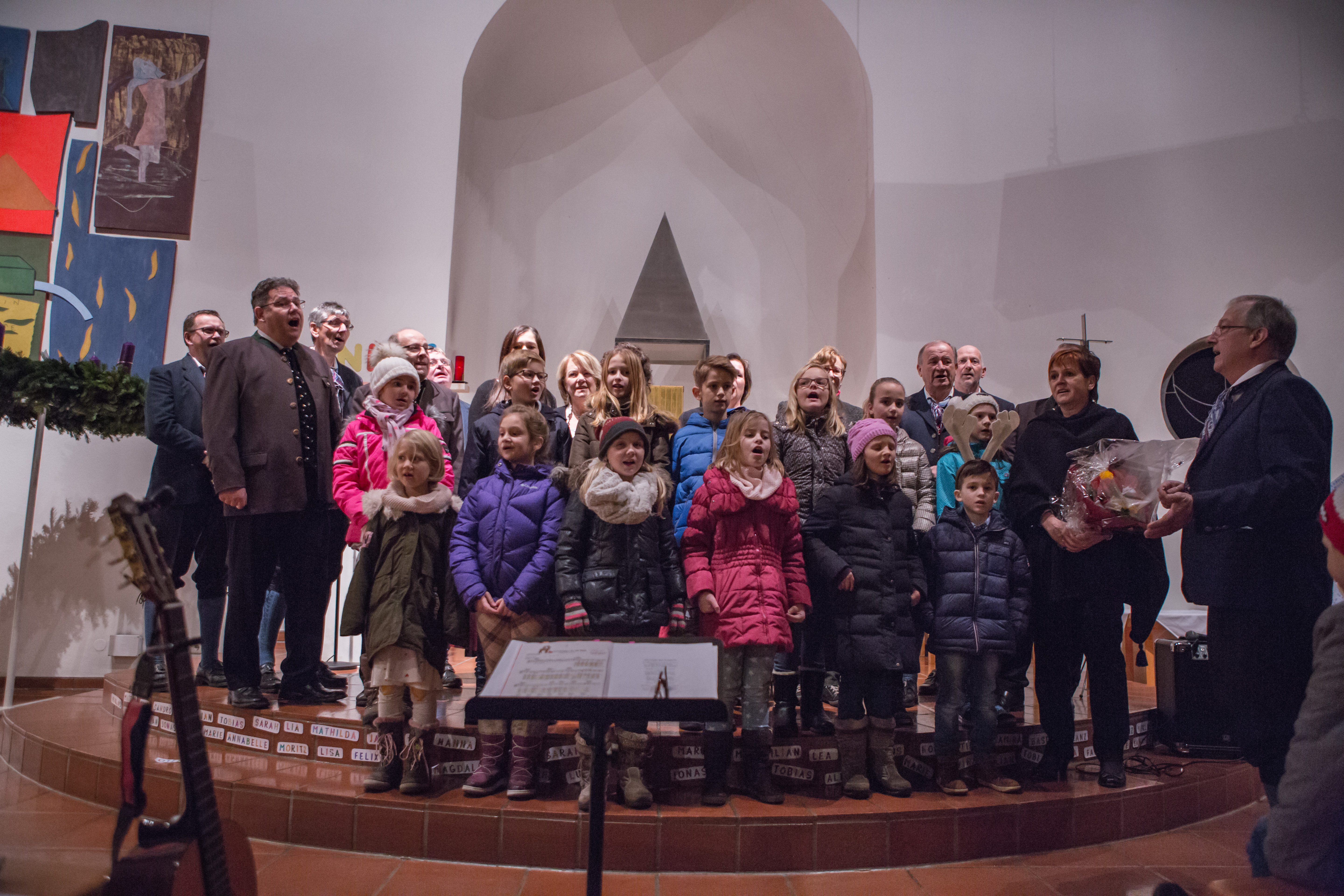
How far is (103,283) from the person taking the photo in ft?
17.4

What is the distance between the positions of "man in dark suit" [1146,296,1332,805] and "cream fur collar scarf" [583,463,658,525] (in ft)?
5.35

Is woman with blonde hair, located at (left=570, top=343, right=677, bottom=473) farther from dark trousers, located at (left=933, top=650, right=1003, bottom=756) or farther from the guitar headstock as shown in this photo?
the guitar headstock

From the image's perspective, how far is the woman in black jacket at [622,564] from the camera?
2771 mm

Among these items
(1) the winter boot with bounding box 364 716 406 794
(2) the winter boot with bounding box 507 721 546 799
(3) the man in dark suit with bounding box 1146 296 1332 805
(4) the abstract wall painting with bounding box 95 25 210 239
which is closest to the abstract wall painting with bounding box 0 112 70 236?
(4) the abstract wall painting with bounding box 95 25 210 239

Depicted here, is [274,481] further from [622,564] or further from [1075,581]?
[1075,581]

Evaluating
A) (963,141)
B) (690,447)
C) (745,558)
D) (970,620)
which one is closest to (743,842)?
(745,558)

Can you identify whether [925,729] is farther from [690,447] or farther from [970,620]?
[690,447]

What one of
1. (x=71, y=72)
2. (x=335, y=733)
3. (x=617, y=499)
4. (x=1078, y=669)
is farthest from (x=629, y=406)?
(x=71, y=72)

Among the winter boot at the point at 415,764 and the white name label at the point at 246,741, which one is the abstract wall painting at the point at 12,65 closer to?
the white name label at the point at 246,741

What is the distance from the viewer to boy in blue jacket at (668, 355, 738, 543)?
3.33 meters

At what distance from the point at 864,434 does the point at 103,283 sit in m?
5.08

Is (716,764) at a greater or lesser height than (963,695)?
lesser

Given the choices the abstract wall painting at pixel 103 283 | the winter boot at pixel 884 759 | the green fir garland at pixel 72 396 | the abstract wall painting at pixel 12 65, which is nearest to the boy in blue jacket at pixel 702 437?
the winter boot at pixel 884 759

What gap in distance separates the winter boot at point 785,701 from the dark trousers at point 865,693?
0.33m
